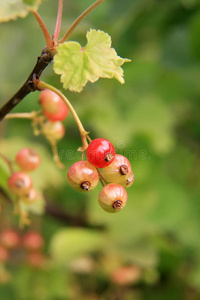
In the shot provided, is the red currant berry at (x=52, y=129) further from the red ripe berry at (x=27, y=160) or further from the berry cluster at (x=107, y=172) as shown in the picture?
the berry cluster at (x=107, y=172)

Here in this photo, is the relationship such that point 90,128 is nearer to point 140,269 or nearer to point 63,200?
point 63,200

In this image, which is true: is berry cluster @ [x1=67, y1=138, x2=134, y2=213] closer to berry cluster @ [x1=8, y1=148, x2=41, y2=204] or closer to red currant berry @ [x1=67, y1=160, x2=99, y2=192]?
red currant berry @ [x1=67, y1=160, x2=99, y2=192]

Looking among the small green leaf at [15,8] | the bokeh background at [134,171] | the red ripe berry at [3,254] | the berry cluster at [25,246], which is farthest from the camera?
the bokeh background at [134,171]

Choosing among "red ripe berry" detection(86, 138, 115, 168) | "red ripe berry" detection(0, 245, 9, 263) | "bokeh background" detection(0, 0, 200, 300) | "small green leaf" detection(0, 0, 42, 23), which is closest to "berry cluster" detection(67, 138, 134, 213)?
"red ripe berry" detection(86, 138, 115, 168)

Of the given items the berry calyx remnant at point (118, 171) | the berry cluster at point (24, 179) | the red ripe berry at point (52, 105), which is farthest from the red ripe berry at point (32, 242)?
the berry calyx remnant at point (118, 171)

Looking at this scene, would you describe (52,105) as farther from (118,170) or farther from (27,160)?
(118,170)

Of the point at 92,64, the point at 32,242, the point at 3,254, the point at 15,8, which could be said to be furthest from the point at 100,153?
the point at 32,242

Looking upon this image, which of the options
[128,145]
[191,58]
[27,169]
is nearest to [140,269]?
[128,145]
